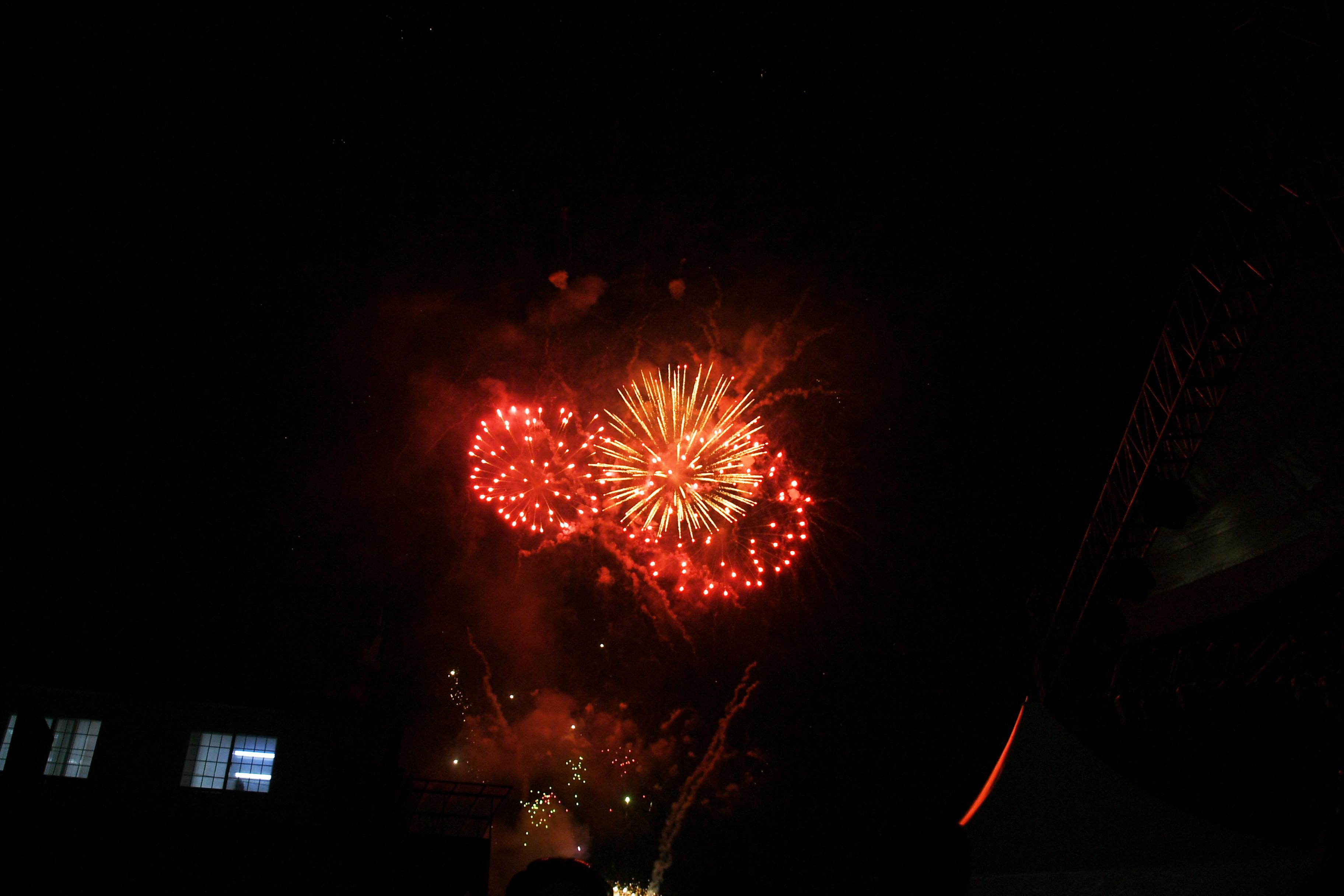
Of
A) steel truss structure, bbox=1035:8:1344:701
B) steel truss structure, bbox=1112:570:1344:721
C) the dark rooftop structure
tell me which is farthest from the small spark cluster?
steel truss structure, bbox=1112:570:1344:721

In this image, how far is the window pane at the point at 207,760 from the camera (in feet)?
34.4

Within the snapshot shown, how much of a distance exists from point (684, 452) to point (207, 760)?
338 inches

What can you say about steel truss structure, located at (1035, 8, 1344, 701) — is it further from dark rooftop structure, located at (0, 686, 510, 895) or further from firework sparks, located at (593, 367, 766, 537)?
dark rooftop structure, located at (0, 686, 510, 895)

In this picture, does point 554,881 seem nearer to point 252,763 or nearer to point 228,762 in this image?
point 252,763

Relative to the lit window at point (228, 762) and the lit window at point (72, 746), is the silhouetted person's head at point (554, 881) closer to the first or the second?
the lit window at point (228, 762)

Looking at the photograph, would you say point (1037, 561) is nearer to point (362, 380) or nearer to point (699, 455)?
point (699, 455)

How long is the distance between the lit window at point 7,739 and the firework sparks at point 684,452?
930 centimetres

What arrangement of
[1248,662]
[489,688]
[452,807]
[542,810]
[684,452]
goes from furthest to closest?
[542,810] < [489,688] < [452,807] < [684,452] < [1248,662]

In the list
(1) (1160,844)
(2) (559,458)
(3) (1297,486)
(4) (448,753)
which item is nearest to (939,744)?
(1) (1160,844)

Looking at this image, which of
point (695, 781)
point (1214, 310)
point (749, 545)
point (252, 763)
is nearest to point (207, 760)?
point (252, 763)

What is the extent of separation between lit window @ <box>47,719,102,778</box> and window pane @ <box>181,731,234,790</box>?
4.23ft

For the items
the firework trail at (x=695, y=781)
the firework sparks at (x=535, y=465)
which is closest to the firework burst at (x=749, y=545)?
the firework sparks at (x=535, y=465)

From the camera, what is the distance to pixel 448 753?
1552 cm

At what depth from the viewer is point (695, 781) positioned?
1514 cm
